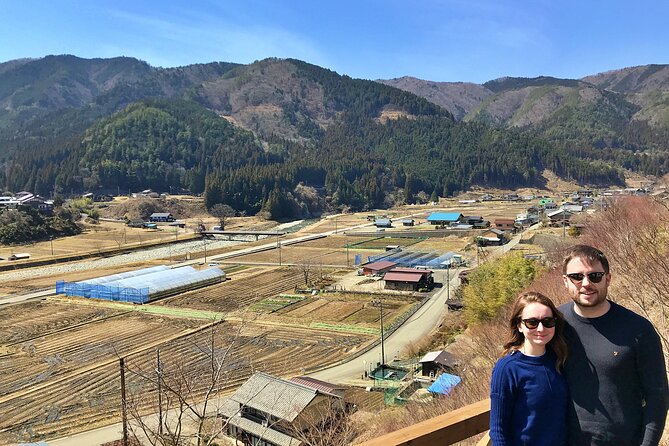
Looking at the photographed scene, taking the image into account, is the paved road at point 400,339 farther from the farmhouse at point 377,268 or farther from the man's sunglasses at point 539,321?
the man's sunglasses at point 539,321

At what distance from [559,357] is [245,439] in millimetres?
15032

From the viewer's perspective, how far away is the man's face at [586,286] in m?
2.25

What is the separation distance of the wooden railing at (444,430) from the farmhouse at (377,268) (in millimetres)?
38839

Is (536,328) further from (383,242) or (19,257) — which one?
(19,257)

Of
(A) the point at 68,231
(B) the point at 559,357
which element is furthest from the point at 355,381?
(A) the point at 68,231

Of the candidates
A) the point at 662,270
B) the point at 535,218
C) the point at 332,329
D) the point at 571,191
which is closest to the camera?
the point at 662,270

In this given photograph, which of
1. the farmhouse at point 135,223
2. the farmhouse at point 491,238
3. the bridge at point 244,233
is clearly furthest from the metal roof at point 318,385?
the farmhouse at point 135,223

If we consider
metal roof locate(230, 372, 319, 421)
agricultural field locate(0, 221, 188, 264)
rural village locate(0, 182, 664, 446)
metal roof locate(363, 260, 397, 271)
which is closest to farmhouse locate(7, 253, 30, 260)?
rural village locate(0, 182, 664, 446)

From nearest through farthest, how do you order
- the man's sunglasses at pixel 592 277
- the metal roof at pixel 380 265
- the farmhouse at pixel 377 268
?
the man's sunglasses at pixel 592 277 < the farmhouse at pixel 377 268 < the metal roof at pixel 380 265

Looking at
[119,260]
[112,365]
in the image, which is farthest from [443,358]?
[119,260]

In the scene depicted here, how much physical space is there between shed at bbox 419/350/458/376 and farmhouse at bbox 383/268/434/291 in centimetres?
1644

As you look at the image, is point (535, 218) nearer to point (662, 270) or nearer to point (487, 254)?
point (487, 254)

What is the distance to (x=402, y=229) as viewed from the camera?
71938mm

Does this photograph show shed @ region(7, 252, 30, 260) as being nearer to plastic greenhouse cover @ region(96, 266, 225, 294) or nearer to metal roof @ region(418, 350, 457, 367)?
plastic greenhouse cover @ region(96, 266, 225, 294)
